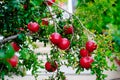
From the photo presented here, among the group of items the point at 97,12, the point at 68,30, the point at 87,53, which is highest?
the point at 97,12

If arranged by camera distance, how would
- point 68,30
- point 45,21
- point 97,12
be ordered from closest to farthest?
point 68,30 → point 45,21 → point 97,12

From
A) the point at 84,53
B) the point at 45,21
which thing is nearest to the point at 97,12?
the point at 45,21

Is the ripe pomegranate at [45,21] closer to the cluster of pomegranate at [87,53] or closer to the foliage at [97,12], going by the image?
the cluster of pomegranate at [87,53]

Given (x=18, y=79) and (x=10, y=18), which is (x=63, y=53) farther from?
(x=18, y=79)

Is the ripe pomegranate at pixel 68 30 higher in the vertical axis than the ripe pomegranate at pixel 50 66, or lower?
higher

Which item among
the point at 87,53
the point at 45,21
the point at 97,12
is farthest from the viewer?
the point at 97,12

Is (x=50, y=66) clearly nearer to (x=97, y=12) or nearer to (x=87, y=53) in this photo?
(x=87, y=53)

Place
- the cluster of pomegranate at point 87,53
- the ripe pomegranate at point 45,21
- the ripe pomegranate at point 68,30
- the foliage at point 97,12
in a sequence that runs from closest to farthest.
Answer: the cluster of pomegranate at point 87,53
the ripe pomegranate at point 68,30
the ripe pomegranate at point 45,21
the foliage at point 97,12

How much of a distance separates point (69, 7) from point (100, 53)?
17.9 feet

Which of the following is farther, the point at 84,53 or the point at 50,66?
the point at 50,66

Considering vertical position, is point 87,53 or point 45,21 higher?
point 45,21

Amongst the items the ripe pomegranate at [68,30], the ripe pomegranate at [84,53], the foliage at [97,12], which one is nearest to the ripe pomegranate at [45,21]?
the ripe pomegranate at [68,30]

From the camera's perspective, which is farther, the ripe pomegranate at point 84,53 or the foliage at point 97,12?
the foliage at point 97,12

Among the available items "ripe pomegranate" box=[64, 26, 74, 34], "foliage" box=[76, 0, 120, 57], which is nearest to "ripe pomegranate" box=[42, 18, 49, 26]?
"ripe pomegranate" box=[64, 26, 74, 34]
